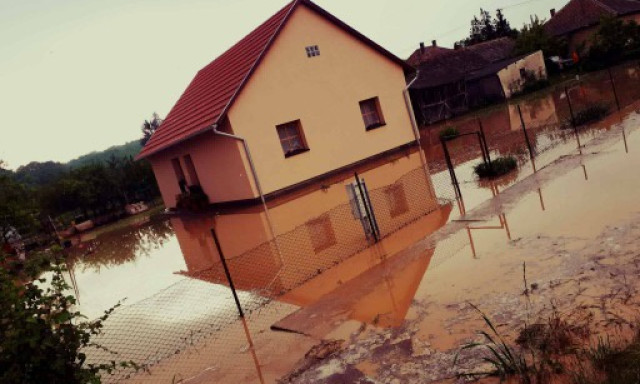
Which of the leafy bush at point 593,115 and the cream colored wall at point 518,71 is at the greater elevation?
the cream colored wall at point 518,71

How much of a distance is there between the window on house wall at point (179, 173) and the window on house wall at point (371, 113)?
28.6 ft

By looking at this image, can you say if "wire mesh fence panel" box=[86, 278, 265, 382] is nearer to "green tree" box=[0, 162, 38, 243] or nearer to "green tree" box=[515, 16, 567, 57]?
"green tree" box=[0, 162, 38, 243]

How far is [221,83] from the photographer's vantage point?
53.7 feet

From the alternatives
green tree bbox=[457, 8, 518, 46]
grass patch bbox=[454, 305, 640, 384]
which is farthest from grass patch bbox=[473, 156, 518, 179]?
green tree bbox=[457, 8, 518, 46]

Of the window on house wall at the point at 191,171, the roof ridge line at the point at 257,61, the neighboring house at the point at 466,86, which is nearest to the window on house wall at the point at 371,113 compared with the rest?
the roof ridge line at the point at 257,61

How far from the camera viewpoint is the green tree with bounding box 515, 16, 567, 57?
134 ft

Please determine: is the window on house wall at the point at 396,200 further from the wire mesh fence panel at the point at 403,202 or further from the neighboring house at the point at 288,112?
the neighboring house at the point at 288,112

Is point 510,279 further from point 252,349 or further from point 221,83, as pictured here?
point 221,83

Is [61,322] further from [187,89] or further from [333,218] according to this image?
[187,89]

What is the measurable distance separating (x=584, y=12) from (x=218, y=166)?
4393 cm

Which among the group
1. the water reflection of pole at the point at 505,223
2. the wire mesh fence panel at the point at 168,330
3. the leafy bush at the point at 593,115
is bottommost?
the water reflection of pole at the point at 505,223

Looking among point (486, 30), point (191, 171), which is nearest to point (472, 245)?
point (191, 171)

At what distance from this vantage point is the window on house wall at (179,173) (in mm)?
19000

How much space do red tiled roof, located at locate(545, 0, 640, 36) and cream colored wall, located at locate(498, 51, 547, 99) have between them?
723 centimetres
